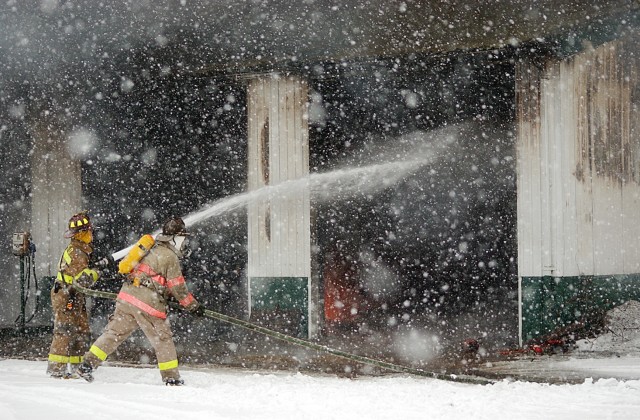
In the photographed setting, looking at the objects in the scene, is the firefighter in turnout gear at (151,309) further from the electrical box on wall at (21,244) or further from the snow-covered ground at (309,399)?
the electrical box on wall at (21,244)

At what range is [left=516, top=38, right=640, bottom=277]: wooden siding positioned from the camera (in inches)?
322

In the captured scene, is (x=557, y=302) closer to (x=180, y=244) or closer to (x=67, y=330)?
(x=180, y=244)

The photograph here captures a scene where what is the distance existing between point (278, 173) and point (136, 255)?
11.8ft

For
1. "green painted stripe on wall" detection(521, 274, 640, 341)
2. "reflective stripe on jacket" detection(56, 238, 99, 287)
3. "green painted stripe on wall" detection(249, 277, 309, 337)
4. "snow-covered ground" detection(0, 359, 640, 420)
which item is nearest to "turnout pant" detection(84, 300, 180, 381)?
"snow-covered ground" detection(0, 359, 640, 420)

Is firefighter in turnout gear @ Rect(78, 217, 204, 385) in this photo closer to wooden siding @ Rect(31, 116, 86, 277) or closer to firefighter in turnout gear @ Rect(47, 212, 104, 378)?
firefighter in turnout gear @ Rect(47, 212, 104, 378)

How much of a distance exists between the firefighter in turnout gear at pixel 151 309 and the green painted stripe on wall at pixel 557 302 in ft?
14.8

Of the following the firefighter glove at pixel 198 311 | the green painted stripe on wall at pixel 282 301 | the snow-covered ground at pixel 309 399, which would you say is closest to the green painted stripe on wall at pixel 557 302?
the snow-covered ground at pixel 309 399

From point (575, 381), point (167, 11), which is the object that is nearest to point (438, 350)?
point (575, 381)

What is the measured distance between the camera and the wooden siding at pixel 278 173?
8984 millimetres

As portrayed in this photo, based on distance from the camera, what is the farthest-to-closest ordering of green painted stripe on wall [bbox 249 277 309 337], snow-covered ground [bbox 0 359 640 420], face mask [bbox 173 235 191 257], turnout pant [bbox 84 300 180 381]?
1. green painted stripe on wall [bbox 249 277 309 337]
2. face mask [bbox 173 235 191 257]
3. turnout pant [bbox 84 300 180 381]
4. snow-covered ground [bbox 0 359 640 420]

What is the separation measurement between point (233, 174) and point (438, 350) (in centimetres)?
484

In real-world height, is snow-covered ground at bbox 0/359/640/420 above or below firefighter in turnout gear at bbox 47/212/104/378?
below

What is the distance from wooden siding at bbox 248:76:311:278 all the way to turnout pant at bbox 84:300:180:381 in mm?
3312

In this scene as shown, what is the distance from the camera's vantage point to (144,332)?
5723mm
